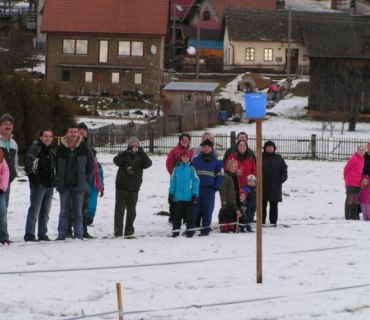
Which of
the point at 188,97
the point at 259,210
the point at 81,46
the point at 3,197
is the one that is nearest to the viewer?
the point at 259,210

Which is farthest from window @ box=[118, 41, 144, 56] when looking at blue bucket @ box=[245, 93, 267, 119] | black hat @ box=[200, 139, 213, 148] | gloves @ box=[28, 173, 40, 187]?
blue bucket @ box=[245, 93, 267, 119]

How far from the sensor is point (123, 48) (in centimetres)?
6444

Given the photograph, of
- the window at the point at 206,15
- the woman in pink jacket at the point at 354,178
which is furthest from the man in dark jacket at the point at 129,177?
the window at the point at 206,15

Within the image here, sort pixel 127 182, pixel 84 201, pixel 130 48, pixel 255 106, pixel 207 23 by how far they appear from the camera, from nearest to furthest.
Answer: pixel 255 106 < pixel 127 182 < pixel 84 201 < pixel 130 48 < pixel 207 23

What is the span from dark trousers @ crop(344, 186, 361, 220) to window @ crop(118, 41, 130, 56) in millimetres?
46444

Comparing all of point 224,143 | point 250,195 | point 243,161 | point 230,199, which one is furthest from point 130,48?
point 230,199

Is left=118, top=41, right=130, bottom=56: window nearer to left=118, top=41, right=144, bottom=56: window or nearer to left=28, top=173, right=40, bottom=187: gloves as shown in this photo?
left=118, top=41, right=144, bottom=56: window

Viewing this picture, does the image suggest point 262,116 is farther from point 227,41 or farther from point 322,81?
point 227,41

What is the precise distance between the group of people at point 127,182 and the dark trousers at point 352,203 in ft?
7.18

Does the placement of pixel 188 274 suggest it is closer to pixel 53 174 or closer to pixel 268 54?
pixel 53 174

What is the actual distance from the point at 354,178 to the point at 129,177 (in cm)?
570

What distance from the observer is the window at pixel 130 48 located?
211 ft

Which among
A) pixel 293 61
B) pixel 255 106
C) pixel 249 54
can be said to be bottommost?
pixel 255 106

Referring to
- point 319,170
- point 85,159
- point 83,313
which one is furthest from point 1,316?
point 319,170
